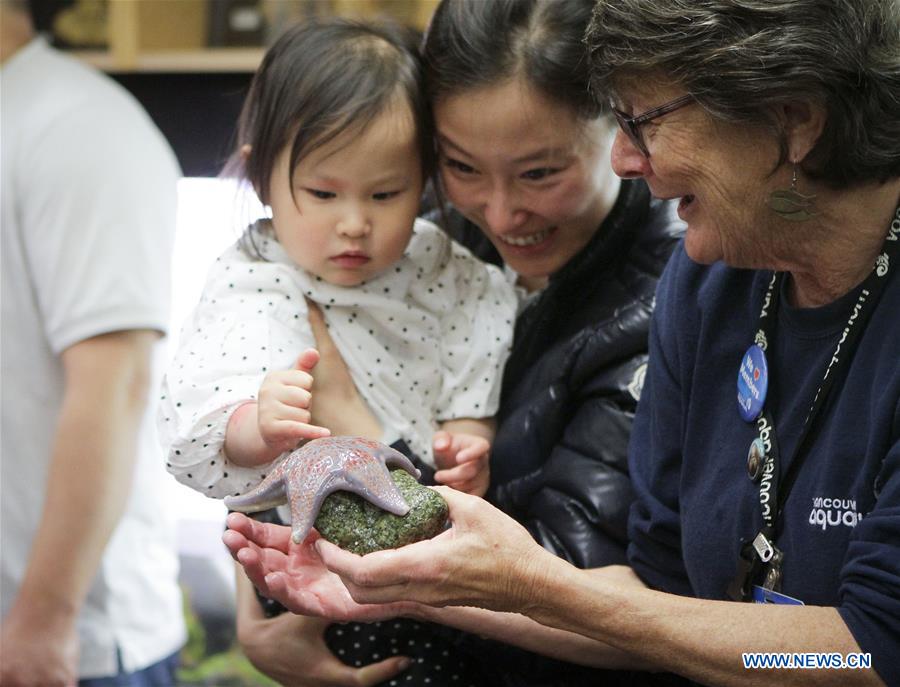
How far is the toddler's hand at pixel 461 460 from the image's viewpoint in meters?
1.62

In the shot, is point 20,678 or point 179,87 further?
point 179,87

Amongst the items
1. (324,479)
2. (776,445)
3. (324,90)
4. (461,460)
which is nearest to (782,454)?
(776,445)

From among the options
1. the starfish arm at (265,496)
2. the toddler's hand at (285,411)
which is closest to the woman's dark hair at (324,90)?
the toddler's hand at (285,411)

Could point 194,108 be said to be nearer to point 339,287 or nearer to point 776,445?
point 339,287

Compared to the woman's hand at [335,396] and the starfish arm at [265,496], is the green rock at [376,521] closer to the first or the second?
the starfish arm at [265,496]

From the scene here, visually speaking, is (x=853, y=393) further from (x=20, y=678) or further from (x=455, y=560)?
(x=20, y=678)

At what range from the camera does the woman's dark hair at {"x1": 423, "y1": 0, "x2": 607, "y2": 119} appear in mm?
1673

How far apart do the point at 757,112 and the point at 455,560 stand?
583 millimetres

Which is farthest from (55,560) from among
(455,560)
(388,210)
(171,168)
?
(455,560)

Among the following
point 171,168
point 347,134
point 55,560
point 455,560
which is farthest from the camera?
point 171,168

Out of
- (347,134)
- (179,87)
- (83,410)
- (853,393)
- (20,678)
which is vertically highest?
(347,134)

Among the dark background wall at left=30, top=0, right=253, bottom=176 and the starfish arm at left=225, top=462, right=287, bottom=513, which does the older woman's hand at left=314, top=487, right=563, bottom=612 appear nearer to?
the starfish arm at left=225, top=462, right=287, bottom=513

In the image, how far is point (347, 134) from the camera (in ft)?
5.35

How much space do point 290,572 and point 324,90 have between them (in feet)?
2.07
